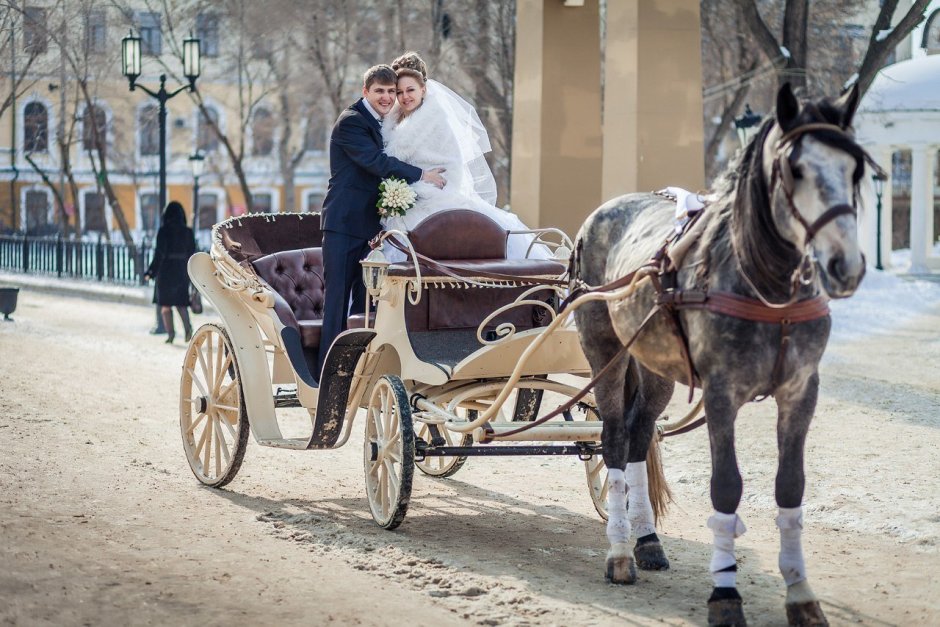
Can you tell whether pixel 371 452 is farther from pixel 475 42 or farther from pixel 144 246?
pixel 144 246

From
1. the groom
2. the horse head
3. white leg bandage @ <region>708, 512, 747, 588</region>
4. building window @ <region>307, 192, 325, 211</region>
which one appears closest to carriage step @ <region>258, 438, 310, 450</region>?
the groom

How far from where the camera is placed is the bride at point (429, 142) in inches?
316

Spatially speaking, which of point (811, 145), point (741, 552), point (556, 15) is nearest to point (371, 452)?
point (741, 552)

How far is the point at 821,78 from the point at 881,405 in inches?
690

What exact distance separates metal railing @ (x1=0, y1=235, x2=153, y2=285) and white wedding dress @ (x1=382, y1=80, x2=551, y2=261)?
2248cm

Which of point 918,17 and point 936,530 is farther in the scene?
point 918,17

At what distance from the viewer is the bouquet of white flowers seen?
26.0 feet

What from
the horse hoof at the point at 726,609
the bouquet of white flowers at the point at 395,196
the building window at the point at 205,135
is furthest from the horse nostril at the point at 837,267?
the building window at the point at 205,135

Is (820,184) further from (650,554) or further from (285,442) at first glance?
(285,442)

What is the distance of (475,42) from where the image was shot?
2612cm

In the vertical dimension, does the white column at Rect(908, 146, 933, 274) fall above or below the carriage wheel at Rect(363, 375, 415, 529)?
above

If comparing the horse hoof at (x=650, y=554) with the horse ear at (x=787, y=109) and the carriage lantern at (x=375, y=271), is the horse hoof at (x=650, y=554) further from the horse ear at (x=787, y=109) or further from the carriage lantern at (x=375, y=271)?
the horse ear at (x=787, y=109)

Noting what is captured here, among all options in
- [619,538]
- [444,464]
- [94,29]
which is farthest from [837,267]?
[94,29]

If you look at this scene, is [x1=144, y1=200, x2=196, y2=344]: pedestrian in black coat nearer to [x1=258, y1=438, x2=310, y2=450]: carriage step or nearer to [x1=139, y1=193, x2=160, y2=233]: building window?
[x1=258, y1=438, x2=310, y2=450]: carriage step
